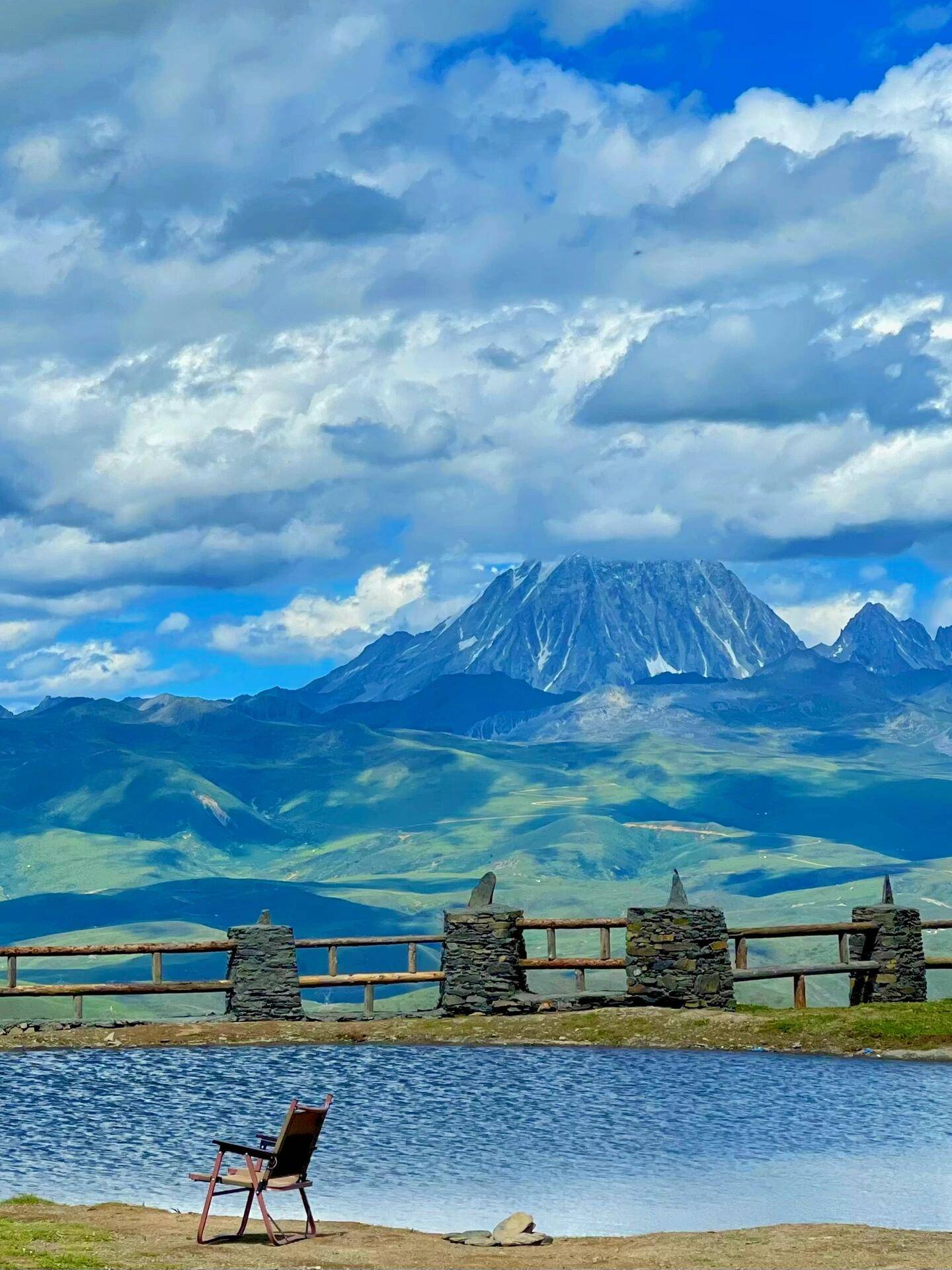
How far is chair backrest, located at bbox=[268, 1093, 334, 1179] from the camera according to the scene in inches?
703

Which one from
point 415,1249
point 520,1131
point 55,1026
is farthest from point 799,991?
point 415,1249

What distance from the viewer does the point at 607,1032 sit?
121ft

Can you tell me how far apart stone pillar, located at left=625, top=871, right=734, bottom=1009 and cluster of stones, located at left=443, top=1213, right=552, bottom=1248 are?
18.9 meters

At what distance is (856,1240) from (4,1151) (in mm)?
12347

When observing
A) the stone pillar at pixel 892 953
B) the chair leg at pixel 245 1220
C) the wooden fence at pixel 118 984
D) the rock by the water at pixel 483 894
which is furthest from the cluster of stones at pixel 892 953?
the chair leg at pixel 245 1220

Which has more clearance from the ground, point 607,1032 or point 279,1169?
point 607,1032

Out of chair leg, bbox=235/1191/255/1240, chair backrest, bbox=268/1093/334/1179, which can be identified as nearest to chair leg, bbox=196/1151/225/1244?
chair leg, bbox=235/1191/255/1240

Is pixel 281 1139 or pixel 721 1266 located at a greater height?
pixel 281 1139

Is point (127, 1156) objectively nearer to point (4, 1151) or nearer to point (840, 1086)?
point (4, 1151)

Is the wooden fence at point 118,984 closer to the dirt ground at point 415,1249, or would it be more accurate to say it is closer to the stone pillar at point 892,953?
the stone pillar at point 892,953

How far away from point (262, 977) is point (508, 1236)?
20.7m

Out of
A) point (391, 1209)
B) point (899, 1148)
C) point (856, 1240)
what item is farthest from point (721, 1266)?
point (899, 1148)

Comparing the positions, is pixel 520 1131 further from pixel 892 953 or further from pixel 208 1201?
pixel 892 953

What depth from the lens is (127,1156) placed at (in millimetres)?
24578
